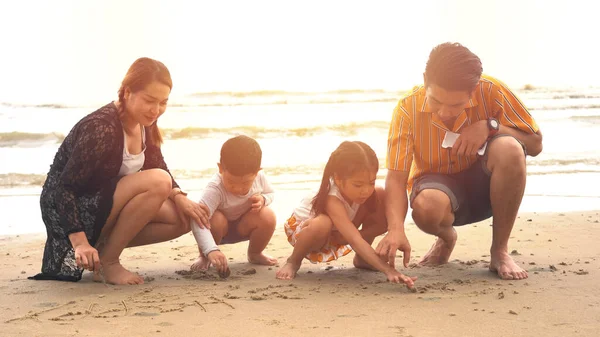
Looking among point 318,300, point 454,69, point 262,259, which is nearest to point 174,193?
point 262,259

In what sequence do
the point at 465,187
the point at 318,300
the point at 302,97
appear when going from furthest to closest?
the point at 302,97
the point at 465,187
the point at 318,300

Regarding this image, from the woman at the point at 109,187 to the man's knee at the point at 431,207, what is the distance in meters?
1.09

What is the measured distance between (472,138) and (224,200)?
4.36 ft

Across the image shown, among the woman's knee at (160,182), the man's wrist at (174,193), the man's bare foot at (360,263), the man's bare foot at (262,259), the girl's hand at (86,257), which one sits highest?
the woman's knee at (160,182)

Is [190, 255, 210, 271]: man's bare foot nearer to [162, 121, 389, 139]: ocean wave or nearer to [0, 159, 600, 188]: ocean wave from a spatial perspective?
[0, 159, 600, 188]: ocean wave

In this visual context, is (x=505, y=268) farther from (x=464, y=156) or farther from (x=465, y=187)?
(x=464, y=156)

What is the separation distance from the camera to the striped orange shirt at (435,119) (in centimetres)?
364

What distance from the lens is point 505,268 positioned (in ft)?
11.8

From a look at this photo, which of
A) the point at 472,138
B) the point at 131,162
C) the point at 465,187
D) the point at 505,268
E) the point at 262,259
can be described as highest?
the point at 472,138

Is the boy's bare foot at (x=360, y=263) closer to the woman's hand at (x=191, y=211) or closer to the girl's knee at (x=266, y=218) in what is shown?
the girl's knee at (x=266, y=218)

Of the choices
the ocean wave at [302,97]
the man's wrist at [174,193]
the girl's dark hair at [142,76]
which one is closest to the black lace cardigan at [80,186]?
the girl's dark hair at [142,76]

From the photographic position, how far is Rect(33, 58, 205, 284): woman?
338cm

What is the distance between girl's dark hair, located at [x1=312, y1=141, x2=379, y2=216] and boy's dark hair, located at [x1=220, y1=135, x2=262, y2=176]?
358 millimetres

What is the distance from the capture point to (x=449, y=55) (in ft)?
11.0
